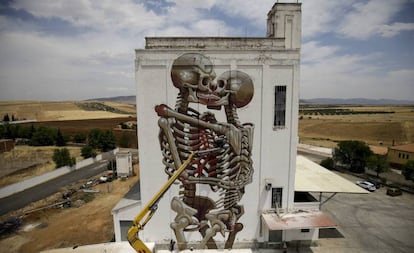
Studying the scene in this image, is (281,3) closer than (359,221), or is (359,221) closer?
(281,3)

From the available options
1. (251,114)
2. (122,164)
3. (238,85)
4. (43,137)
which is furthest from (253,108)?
(43,137)

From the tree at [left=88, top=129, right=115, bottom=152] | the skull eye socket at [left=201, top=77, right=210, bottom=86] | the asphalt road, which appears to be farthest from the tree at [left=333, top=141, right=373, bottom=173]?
the tree at [left=88, top=129, right=115, bottom=152]

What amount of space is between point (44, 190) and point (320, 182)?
31.4m

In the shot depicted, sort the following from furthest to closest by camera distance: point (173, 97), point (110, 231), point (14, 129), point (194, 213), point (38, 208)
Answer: point (14, 129), point (38, 208), point (110, 231), point (194, 213), point (173, 97)

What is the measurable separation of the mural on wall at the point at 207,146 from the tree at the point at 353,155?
2796 cm

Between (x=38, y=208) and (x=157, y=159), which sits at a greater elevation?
(x=157, y=159)

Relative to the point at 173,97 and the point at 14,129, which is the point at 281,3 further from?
the point at 14,129

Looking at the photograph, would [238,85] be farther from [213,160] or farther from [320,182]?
[320,182]

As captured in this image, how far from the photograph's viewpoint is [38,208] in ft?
69.5

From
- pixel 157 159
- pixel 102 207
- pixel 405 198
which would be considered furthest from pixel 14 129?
pixel 405 198

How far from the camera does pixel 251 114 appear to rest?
43.5 ft

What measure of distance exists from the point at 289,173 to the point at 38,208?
81.4 ft

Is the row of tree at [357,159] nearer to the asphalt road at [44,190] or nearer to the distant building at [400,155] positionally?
the distant building at [400,155]

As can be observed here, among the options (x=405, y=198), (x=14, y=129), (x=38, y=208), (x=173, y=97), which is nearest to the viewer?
(x=173, y=97)
